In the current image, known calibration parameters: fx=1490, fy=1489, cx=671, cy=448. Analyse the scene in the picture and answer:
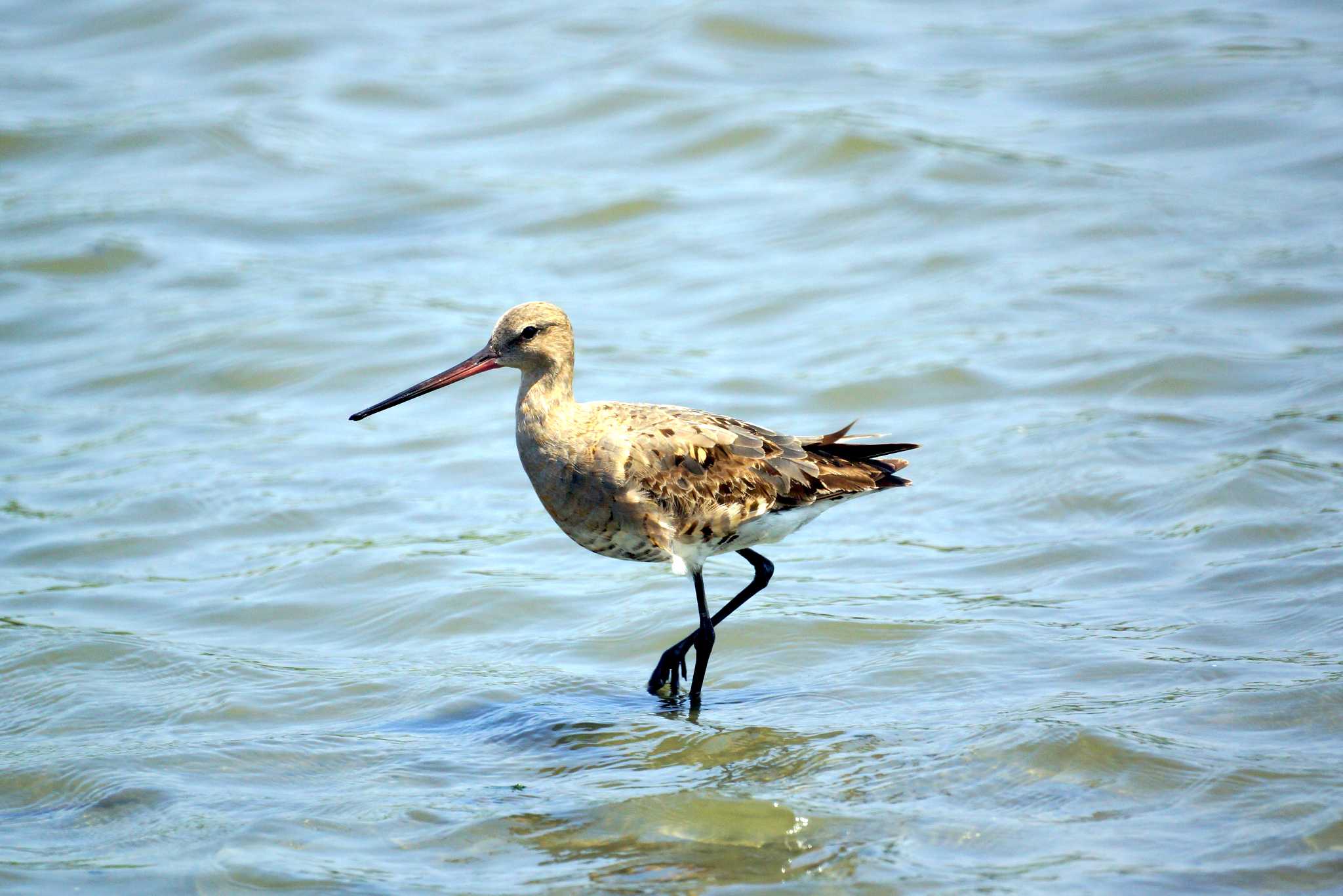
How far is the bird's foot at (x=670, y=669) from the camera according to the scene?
6457mm

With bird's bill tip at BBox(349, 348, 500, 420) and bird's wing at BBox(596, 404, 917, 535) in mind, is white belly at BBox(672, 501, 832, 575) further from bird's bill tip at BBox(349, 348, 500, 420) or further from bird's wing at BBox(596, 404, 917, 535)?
bird's bill tip at BBox(349, 348, 500, 420)

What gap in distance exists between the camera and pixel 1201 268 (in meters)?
10.7

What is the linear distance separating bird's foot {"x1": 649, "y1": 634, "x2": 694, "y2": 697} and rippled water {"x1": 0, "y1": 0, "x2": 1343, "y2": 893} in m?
0.12

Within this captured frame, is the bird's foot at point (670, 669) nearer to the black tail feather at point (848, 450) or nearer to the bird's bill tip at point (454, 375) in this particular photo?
the black tail feather at point (848, 450)

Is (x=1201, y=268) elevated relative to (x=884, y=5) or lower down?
lower down

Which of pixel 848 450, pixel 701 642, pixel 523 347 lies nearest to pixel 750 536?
pixel 701 642

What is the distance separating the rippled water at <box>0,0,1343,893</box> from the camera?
527 centimetres

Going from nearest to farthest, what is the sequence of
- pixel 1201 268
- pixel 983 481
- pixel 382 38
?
pixel 983 481
pixel 1201 268
pixel 382 38

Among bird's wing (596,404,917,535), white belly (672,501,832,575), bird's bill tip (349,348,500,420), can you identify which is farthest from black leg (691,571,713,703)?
bird's bill tip (349,348,500,420)

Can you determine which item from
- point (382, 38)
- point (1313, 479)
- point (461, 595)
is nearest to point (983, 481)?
point (1313, 479)

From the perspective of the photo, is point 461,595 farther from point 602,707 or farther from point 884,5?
point 884,5

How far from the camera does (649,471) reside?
239 inches

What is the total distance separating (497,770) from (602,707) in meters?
0.73

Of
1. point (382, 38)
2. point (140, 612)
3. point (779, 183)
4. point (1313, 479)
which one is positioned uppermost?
point (382, 38)
